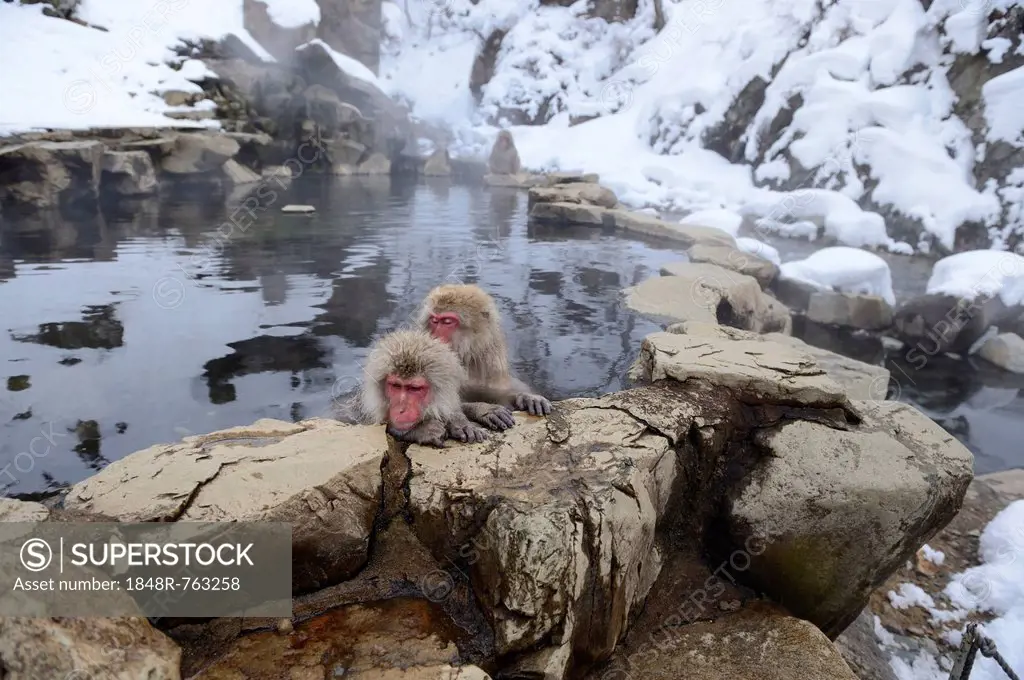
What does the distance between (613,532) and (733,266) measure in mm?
5929

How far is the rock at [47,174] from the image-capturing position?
1056 centimetres

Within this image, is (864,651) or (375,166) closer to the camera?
(864,651)

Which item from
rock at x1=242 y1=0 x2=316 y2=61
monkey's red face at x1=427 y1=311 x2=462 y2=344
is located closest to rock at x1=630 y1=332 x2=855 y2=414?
monkey's red face at x1=427 y1=311 x2=462 y2=344

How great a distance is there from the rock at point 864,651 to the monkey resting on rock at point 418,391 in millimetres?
1843

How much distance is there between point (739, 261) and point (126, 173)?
435 inches

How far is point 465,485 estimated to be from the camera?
7.27 ft

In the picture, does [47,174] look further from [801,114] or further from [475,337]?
[801,114]

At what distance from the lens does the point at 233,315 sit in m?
5.61

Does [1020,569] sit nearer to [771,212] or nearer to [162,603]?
[162,603]

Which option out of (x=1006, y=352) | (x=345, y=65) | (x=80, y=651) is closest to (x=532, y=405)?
(x=80, y=651)

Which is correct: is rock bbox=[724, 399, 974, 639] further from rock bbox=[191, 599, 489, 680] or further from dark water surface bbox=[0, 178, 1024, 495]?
dark water surface bbox=[0, 178, 1024, 495]

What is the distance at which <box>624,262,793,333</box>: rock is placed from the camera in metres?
5.85

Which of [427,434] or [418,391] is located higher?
[418,391]

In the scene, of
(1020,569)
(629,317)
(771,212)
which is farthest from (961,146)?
(1020,569)
